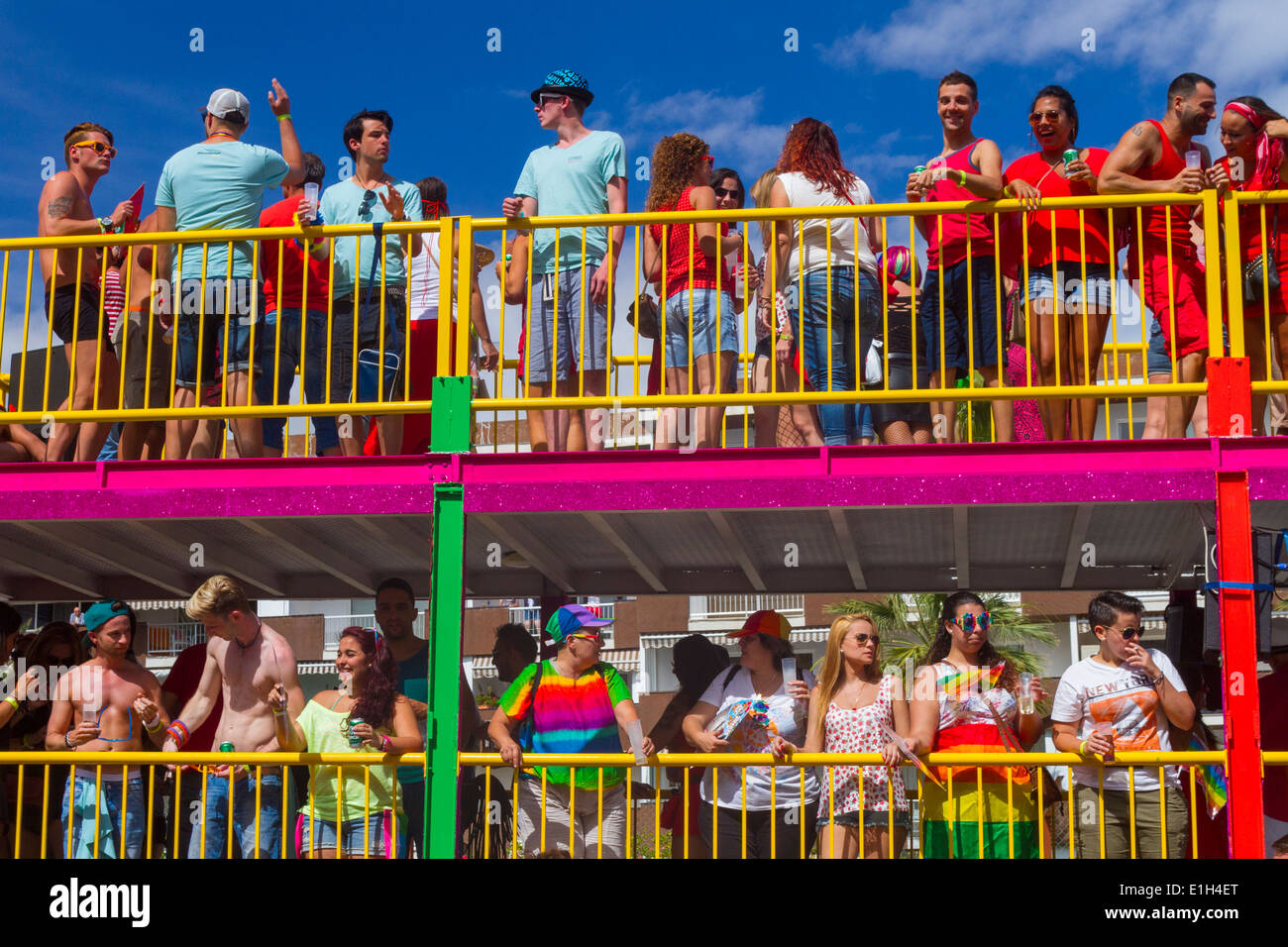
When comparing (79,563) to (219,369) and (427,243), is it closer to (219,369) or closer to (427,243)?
(219,369)

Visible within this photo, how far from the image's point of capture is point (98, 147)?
7895mm

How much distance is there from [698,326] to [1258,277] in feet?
8.92

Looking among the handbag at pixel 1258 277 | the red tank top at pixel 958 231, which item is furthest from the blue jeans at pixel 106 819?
the handbag at pixel 1258 277

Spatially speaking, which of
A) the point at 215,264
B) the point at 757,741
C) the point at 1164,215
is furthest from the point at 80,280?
the point at 1164,215

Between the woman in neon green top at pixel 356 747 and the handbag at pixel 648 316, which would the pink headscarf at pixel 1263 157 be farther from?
the woman in neon green top at pixel 356 747

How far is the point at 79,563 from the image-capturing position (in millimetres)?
9305

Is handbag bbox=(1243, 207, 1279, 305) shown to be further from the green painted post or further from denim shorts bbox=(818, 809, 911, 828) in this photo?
the green painted post

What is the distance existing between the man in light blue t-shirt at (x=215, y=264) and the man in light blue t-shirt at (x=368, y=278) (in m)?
0.40

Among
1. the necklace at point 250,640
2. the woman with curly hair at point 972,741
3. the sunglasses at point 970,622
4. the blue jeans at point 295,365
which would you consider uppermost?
the blue jeans at point 295,365

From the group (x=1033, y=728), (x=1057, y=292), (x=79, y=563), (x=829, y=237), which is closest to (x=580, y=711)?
(x=1033, y=728)

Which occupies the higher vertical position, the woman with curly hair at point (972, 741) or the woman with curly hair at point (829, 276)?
the woman with curly hair at point (829, 276)

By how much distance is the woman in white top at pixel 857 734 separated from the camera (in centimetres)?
664

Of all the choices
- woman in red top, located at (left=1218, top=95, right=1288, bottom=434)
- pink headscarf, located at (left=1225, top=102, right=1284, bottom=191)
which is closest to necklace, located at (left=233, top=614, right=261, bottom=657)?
woman in red top, located at (left=1218, top=95, right=1288, bottom=434)
